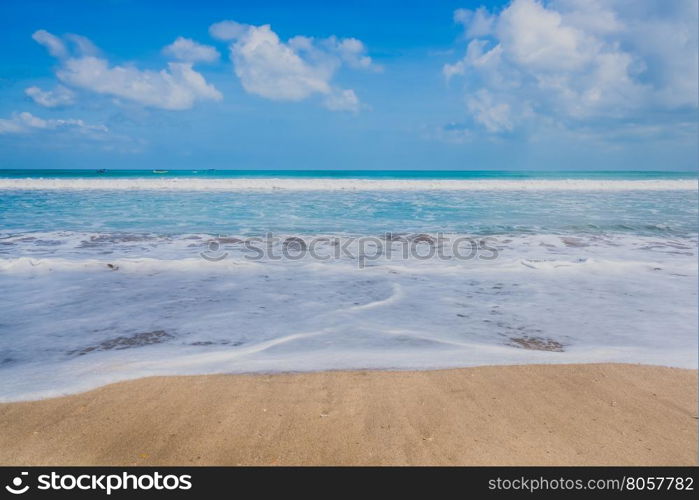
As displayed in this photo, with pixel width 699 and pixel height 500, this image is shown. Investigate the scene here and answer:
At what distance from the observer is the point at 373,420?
2283 millimetres

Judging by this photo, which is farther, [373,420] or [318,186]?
[318,186]

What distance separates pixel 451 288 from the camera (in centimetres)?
507

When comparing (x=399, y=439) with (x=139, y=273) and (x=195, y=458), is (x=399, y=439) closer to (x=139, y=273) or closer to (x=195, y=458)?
(x=195, y=458)

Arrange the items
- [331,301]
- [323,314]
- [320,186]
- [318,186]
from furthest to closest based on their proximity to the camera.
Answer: [320,186] < [318,186] < [331,301] < [323,314]

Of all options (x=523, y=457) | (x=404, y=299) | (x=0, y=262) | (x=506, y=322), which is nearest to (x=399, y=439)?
(x=523, y=457)

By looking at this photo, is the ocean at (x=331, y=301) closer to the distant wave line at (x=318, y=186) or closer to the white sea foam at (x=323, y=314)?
the white sea foam at (x=323, y=314)

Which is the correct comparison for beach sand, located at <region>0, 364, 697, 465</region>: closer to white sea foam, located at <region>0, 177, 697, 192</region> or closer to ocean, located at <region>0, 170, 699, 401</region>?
ocean, located at <region>0, 170, 699, 401</region>

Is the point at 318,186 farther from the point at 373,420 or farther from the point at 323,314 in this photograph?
the point at 373,420

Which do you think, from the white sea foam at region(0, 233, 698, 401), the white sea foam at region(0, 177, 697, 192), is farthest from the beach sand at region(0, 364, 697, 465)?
the white sea foam at region(0, 177, 697, 192)

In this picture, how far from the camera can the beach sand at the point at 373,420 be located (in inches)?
79.7

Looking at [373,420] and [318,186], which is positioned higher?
[318,186]

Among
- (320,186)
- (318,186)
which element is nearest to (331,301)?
(318,186)

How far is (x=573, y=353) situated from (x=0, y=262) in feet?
24.3

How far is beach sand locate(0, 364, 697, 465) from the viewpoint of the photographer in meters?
2.02
